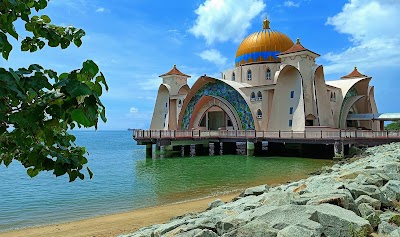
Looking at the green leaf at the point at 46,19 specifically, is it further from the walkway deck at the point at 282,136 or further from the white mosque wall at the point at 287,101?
the white mosque wall at the point at 287,101

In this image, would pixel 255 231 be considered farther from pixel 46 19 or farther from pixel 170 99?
pixel 170 99

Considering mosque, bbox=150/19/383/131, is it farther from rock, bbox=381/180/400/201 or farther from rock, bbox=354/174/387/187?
rock, bbox=381/180/400/201

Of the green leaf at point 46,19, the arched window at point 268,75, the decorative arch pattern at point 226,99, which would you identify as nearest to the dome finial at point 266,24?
the arched window at point 268,75

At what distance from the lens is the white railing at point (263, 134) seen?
989 inches

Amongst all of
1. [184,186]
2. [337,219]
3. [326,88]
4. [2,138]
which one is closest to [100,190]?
[184,186]

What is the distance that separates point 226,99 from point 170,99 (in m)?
8.34

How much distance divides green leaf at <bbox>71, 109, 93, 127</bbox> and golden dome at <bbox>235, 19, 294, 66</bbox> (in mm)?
37069

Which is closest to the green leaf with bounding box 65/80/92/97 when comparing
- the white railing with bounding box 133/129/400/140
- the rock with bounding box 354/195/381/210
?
the rock with bounding box 354/195/381/210

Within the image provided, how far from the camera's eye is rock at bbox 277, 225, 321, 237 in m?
4.08

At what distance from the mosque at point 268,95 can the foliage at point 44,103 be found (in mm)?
29500

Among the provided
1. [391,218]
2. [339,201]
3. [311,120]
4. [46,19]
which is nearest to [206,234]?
[339,201]

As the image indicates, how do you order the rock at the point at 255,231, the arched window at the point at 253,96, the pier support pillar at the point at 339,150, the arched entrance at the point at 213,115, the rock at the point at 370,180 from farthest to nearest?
1. the arched entrance at the point at 213,115
2. the arched window at the point at 253,96
3. the pier support pillar at the point at 339,150
4. the rock at the point at 370,180
5. the rock at the point at 255,231

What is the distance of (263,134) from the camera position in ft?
94.2

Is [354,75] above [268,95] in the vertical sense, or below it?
above
